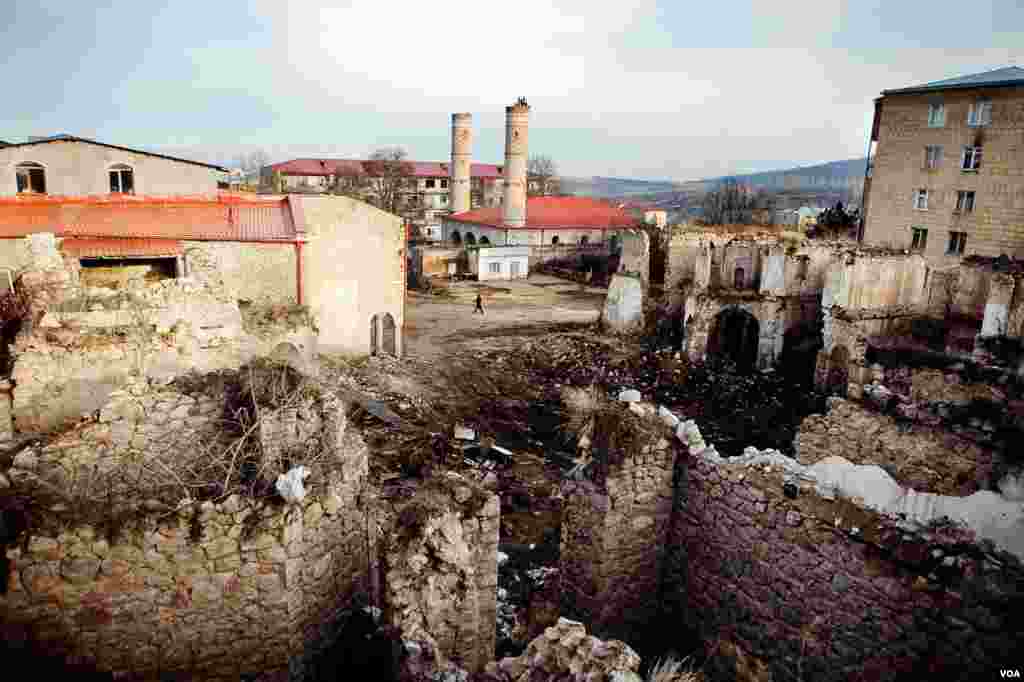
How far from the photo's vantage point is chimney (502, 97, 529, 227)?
46.3 metres

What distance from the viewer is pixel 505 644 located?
22.0 feet

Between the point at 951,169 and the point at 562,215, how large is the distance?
2670cm

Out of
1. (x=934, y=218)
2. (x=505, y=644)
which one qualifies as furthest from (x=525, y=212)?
Answer: (x=505, y=644)

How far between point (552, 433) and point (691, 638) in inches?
365

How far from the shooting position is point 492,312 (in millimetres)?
30062

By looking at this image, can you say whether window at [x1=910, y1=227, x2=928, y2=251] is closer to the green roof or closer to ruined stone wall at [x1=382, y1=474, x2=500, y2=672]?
the green roof

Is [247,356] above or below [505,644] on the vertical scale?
above

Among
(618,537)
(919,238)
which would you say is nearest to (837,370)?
(618,537)

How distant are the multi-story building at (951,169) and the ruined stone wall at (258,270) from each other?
2577 centimetres

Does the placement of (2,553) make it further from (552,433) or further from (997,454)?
(552,433)

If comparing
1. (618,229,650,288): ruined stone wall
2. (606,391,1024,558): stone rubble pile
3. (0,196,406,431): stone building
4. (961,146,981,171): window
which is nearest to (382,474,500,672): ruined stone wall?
(606,391,1024,558): stone rubble pile

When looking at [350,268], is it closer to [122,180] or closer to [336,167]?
[122,180]

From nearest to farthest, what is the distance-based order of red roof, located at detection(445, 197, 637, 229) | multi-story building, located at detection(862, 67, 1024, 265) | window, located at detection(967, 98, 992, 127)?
multi-story building, located at detection(862, 67, 1024, 265) → window, located at detection(967, 98, 992, 127) → red roof, located at detection(445, 197, 637, 229)

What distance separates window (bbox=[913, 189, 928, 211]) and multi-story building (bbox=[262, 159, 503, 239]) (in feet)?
135
